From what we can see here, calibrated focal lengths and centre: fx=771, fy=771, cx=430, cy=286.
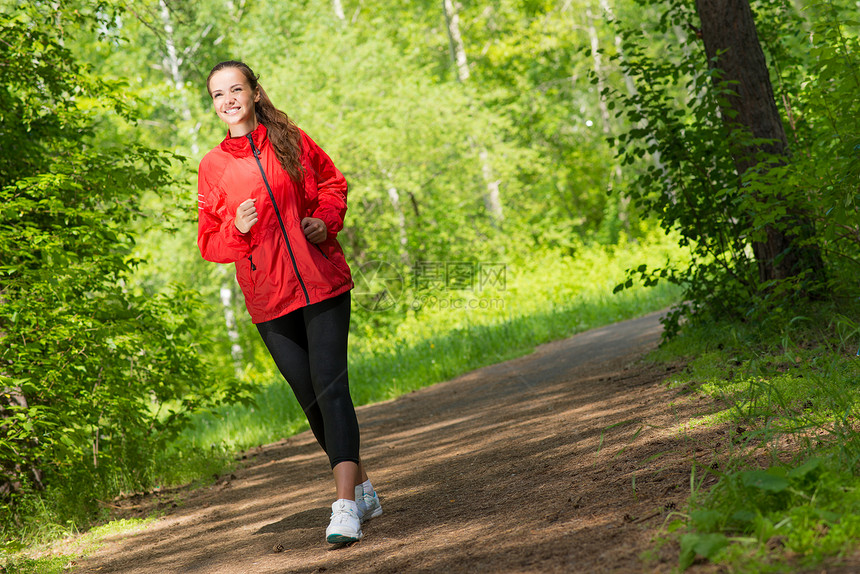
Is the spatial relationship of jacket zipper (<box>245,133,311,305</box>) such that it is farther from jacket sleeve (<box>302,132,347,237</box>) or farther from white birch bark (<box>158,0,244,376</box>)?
white birch bark (<box>158,0,244,376</box>)

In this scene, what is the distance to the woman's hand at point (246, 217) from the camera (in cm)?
343

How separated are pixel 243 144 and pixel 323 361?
3.58ft

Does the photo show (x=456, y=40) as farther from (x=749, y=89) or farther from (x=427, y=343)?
(x=749, y=89)

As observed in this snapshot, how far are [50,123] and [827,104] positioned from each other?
6.28 meters

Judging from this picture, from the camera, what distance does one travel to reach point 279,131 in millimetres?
3631

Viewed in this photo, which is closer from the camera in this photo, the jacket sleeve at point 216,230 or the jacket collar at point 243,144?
the jacket sleeve at point 216,230

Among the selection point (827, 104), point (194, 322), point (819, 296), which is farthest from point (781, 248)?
point (194, 322)

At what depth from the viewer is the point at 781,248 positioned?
6008 millimetres

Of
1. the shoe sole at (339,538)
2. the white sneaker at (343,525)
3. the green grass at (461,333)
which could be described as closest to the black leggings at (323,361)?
the white sneaker at (343,525)

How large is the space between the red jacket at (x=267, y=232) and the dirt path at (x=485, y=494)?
118cm

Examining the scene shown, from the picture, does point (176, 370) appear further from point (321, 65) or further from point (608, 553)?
point (321, 65)

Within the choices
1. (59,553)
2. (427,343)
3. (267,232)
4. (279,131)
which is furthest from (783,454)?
(427,343)

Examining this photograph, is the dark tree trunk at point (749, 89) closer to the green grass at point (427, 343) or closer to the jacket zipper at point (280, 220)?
the green grass at point (427, 343)

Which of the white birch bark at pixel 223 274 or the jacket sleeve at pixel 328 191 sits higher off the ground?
the white birch bark at pixel 223 274
